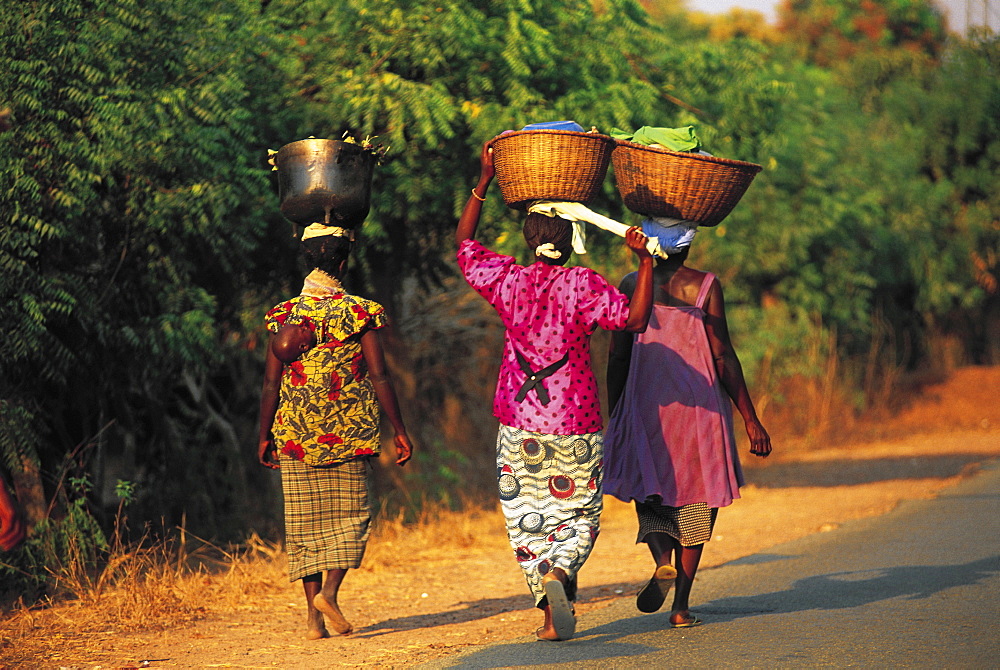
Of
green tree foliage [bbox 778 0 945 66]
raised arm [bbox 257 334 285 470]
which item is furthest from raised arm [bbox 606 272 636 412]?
green tree foliage [bbox 778 0 945 66]

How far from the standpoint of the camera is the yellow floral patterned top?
5320 mm

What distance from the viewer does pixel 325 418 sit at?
5.34m

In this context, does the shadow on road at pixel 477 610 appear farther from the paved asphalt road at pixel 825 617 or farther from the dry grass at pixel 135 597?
the dry grass at pixel 135 597

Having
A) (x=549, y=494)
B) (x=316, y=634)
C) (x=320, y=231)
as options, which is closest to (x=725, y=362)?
(x=549, y=494)

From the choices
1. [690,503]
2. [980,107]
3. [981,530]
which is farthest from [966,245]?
[690,503]

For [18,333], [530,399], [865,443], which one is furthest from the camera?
[865,443]

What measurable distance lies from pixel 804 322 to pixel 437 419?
18.8ft

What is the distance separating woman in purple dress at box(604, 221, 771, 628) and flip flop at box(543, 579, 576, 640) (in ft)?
1.92

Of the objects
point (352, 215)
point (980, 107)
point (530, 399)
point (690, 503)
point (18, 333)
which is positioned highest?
point (980, 107)

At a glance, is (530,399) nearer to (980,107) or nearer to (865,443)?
(865,443)

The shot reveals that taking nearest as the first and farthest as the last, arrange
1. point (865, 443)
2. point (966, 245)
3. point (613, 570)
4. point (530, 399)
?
1. point (530, 399)
2. point (613, 570)
3. point (865, 443)
4. point (966, 245)

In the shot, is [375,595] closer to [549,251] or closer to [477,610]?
[477,610]

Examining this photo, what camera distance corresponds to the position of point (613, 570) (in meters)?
7.56

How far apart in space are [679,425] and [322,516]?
169cm
